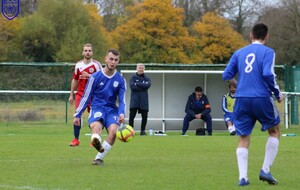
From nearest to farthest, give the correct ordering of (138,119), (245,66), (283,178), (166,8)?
(245,66) < (283,178) < (138,119) < (166,8)

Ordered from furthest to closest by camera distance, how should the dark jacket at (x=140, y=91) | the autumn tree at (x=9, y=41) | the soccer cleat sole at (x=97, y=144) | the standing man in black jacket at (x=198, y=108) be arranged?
1. the autumn tree at (x=9, y=41)
2. the standing man in black jacket at (x=198, y=108)
3. the dark jacket at (x=140, y=91)
4. the soccer cleat sole at (x=97, y=144)

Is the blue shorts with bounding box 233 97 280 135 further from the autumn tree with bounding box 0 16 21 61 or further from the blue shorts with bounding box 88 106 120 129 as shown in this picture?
the autumn tree with bounding box 0 16 21 61

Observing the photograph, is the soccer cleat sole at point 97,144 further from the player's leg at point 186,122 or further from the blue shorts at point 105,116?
the player's leg at point 186,122

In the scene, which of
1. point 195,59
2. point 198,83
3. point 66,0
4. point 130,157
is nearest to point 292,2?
point 195,59

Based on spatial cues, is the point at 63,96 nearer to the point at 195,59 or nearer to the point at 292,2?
the point at 292,2

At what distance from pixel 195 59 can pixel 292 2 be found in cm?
1393

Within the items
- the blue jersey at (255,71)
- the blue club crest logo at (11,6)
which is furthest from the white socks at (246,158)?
the blue club crest logo at (11,6)

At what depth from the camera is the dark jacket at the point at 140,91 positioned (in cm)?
2102

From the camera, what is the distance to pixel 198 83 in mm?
23844

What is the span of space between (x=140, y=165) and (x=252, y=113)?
10.1 ft

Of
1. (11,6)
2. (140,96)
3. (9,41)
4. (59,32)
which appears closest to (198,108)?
(140,96)

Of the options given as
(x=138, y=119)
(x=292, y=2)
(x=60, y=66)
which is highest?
(x=292, y=2)

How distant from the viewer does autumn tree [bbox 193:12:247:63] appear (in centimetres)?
6894

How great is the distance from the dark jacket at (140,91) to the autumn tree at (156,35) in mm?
45056
